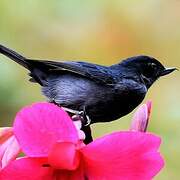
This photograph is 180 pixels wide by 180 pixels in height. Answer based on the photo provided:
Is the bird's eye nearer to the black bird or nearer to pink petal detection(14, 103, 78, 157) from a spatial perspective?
the black bird

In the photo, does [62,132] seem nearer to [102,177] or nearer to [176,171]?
[102,177]

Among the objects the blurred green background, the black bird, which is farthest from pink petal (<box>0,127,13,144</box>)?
the blurred green background

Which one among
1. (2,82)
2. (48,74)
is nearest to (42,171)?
(48,74)

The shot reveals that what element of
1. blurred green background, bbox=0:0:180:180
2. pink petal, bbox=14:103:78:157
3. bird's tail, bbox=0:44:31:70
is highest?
pink petal, bbox=14:103:78:157

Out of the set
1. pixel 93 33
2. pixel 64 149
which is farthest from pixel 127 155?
pixel 93 33

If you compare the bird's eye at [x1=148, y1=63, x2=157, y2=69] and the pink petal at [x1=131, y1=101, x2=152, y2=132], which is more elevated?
the pink petal at [x1=131, y1=101, x2=152, y2=132]

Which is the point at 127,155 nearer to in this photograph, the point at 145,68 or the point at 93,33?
the point at 145,68
